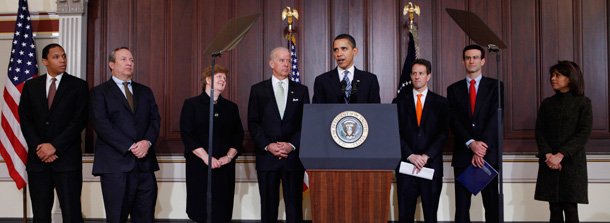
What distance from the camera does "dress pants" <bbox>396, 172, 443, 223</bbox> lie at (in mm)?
3816

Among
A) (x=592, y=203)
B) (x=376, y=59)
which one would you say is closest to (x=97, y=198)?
(x=376, y=59)

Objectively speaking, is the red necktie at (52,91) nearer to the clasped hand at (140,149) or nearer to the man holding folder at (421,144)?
the clasped hand at (140,149)

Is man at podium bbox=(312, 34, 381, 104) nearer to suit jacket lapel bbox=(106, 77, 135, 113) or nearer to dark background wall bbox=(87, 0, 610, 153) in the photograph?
suit jacket lapel bbox=(106, 77, 135, 113)

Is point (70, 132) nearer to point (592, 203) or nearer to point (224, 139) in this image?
point (224, 139)

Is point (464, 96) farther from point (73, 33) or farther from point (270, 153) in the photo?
point (73, 33)

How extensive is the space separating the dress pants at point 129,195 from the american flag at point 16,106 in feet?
5.50

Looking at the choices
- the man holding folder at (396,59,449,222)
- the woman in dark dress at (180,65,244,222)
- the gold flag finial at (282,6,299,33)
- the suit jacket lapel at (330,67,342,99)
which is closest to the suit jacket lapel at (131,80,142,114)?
the woman in dark dress at (180,65,244,222)

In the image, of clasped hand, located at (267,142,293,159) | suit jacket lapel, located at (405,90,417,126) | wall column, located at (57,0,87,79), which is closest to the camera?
clasped hand, located at (267,142,293,159)

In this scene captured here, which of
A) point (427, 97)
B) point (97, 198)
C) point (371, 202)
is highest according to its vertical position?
point (427, 97)

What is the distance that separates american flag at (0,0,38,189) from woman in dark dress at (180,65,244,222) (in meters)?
2.02

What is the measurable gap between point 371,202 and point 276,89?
1.48 meters

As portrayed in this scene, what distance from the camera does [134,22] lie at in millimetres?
5512

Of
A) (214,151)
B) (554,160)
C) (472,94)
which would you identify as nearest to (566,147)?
(554,160)

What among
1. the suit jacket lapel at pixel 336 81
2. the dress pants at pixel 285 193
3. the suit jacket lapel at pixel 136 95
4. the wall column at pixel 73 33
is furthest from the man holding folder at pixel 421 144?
the wall column at pixel 73 33
